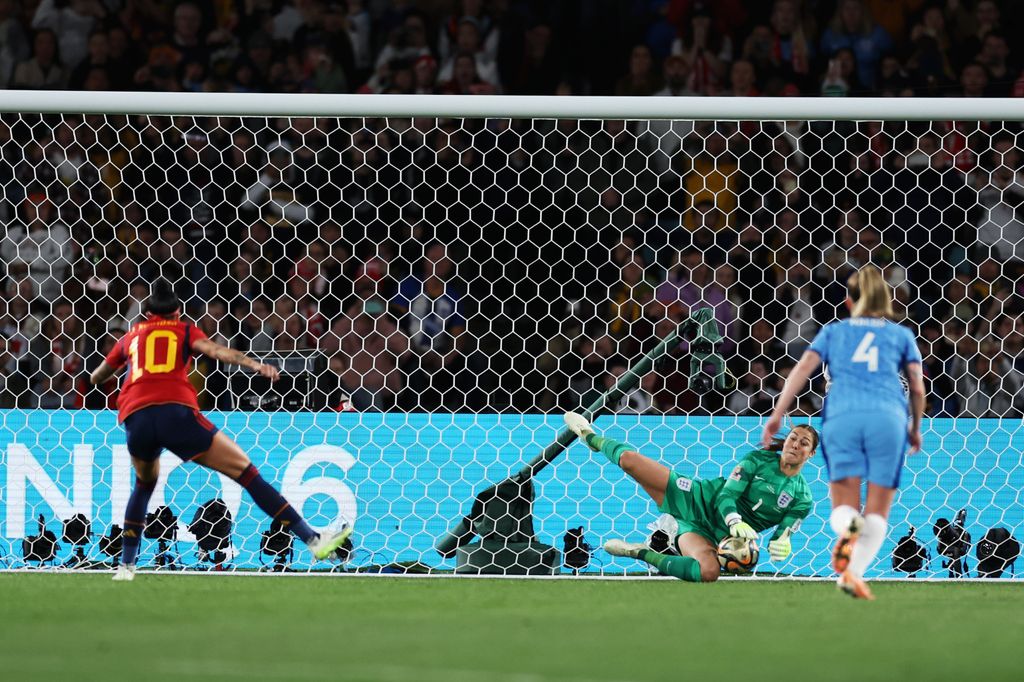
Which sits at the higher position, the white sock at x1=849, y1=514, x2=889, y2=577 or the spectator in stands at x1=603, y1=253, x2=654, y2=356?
the spectator in stands at x1=603, y1=253, x2=654, y2=356

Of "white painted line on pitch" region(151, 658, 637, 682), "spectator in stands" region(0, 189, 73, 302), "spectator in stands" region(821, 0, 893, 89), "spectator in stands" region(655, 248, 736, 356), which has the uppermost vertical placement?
"spectator in stands" region(821, 0, 893, 89)

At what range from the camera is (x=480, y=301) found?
381 inches

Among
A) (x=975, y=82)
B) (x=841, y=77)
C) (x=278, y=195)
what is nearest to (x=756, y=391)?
(x=278, y=195)

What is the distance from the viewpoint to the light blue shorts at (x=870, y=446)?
263 inches

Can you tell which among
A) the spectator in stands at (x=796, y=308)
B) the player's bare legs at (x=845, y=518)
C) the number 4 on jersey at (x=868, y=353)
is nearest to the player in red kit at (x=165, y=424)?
the player's bare legs at (x=845, y=518)

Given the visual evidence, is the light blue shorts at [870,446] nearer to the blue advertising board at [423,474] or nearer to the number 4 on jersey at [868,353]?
the number 4 on jersey at [868,353]

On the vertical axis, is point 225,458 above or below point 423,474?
above

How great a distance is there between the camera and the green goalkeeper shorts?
8.19m

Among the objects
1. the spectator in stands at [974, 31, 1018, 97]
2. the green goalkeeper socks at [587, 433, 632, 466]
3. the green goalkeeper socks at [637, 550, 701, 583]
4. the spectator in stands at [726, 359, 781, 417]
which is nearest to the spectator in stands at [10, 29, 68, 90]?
the spectator in stands at [726, 359, 781, 417]

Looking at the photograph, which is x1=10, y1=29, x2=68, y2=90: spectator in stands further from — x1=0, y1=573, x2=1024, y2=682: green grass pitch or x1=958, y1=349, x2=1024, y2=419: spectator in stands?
x1=958, y1=349, x2=1024, y2=419: spectator in stands

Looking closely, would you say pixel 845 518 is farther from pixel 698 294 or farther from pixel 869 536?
pixel 698 294

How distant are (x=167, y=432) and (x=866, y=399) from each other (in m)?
3.45

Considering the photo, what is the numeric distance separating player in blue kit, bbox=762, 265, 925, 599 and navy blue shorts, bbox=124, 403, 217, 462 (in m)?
2.91

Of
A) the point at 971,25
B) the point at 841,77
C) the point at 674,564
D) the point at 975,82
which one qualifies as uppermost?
the point at 971,25
